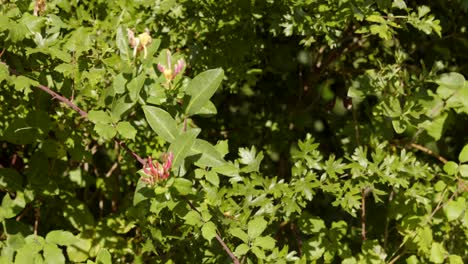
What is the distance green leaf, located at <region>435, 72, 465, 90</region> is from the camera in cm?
187

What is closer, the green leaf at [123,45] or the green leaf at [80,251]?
the green leaf at [123,45]

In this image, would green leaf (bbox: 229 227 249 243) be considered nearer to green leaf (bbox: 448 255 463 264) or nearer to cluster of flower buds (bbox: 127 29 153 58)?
cluster of flower buds (bbox: 127 29 153 58)

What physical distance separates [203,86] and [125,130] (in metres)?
0.19

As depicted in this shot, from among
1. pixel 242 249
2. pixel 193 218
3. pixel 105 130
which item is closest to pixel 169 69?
pixel 105 130

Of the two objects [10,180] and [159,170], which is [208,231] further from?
[10,180]

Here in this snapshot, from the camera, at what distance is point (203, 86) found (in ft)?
4.12

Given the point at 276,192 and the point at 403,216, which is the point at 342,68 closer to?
the point at 403,216

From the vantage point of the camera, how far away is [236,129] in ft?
7.89

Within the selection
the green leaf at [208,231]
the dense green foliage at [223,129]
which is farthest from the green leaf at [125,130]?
the green leaf at [208,231]

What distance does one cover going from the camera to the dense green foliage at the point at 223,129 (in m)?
1.33

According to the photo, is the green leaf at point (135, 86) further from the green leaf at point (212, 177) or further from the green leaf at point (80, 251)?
the green leaf at point (80, 251)

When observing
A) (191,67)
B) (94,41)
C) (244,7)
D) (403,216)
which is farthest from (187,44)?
(403,216)

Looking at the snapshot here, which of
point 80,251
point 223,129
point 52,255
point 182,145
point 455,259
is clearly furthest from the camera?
point 223,129

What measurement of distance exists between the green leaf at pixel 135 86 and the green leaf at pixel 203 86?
9cm
